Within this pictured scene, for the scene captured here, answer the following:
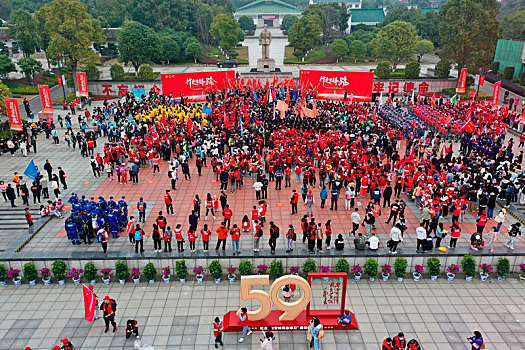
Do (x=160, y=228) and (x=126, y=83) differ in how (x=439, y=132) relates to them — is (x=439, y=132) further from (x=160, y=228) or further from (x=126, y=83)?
(x=126, y=83)

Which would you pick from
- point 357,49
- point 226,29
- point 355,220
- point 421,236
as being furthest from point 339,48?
point 421,236

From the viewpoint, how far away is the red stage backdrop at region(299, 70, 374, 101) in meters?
38.2

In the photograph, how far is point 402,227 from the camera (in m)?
15.3

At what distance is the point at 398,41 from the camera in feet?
175

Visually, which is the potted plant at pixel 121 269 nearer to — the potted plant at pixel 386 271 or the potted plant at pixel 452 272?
the potted plant at pixel 386 271

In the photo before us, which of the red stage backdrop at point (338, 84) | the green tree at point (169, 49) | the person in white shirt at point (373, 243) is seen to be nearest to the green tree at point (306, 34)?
the green tree at point (169, 49)

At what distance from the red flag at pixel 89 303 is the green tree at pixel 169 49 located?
57394 mm

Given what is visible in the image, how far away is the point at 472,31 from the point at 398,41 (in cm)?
1312

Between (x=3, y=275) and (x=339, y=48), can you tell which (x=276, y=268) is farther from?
(x=339, y=48)

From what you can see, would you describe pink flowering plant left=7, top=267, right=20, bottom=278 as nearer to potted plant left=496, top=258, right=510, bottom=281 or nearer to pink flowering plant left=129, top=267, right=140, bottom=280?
pink flowering plant left=129, top=267, right=140, bottom=280

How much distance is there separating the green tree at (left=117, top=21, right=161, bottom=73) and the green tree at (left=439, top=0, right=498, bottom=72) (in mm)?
35823

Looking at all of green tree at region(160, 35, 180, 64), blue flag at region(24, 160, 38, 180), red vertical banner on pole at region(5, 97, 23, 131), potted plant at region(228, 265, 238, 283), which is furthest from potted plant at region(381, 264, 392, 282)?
green tree at region(160, 35, 180, 64)

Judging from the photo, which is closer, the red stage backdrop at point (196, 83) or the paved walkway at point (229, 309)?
the paved walkway at point (229, 309)

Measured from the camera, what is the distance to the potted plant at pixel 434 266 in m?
14.6
